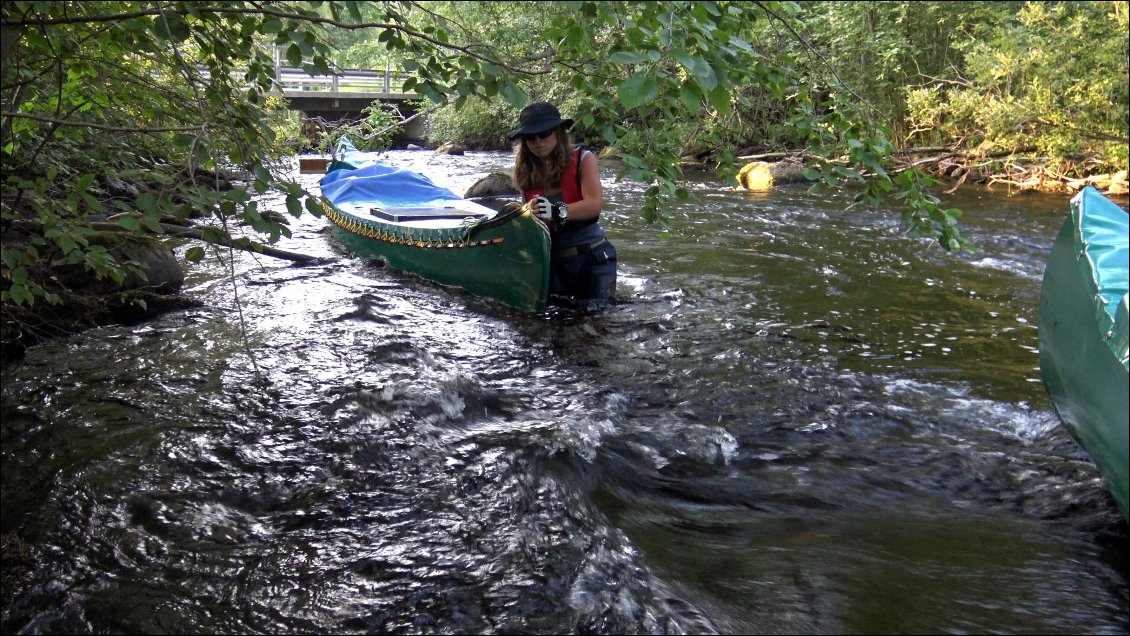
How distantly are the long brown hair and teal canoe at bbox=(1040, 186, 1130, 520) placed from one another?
11.4 ft

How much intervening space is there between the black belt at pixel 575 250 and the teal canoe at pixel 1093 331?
3.52 m

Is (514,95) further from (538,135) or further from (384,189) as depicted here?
(384,189)

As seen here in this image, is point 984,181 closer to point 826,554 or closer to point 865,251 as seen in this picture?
point 865,251

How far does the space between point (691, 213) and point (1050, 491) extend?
29.2ft

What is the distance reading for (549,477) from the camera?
12.8ft

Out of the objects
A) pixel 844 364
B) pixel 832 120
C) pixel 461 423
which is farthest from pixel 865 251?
pixel 461 423

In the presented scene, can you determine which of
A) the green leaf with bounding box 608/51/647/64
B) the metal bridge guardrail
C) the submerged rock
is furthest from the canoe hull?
the metal bridge guardrail

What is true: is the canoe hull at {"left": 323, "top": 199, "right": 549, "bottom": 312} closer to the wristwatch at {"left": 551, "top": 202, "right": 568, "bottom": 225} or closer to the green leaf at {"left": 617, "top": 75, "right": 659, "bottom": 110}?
the wristwatch at {"left": 551, "top": 202, "right": 568, "bottom": 225}

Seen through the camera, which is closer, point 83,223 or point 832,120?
point 83,223

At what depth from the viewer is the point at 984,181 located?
629 inches

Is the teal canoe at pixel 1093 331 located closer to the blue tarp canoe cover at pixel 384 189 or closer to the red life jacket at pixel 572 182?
the red life jacket at pixel 572 182

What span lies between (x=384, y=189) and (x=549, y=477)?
724 cm

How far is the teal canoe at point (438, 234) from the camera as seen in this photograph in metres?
6.67

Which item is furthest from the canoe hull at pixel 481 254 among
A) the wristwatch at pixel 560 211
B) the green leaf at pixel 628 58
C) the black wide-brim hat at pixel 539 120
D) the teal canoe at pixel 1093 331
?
the green leaf at pixel 628 58
